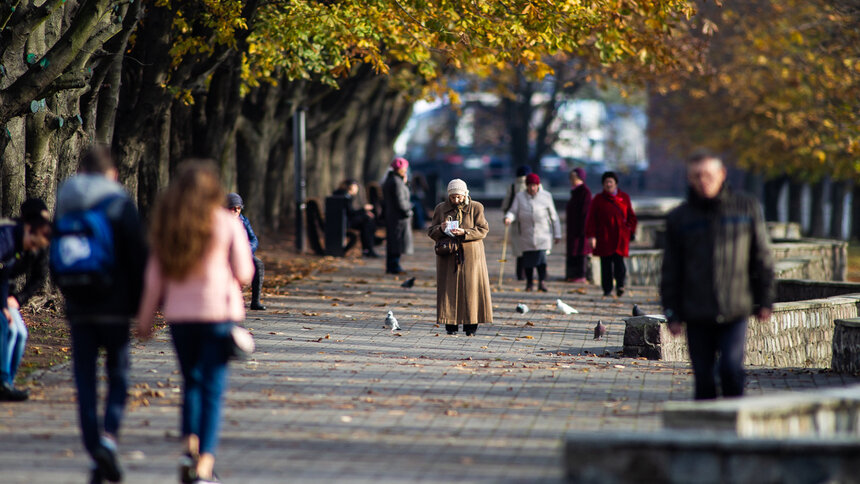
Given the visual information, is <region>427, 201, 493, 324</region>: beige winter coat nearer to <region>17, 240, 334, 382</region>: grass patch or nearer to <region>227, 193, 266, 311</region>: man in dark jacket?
<region>227, 193, 266, 311</region>: man in dark jacket

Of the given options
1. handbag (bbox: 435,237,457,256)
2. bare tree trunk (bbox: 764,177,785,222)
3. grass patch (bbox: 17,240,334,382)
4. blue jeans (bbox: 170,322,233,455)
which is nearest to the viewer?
blue jeans (bbox: 170,322,233,455)

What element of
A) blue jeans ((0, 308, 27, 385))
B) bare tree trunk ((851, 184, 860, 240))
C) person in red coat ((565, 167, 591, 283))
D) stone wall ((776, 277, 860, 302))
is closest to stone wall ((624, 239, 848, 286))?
Answer: person in red coat ((565, 167, 591, 283))

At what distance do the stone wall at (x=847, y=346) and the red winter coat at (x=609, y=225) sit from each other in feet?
18.9

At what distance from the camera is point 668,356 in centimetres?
1123

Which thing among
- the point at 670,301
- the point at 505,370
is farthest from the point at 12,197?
the point at 670,301

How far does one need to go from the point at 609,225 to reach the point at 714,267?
960 cm

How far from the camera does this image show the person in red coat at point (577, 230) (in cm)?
1786

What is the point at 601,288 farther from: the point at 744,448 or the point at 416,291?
the point at 744,448

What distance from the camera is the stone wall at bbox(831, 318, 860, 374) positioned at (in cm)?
1009

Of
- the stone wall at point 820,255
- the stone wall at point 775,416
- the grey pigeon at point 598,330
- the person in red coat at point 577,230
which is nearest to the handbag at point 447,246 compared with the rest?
the grey pigeon at point 598,330

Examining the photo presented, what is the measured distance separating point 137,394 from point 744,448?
4.59 m

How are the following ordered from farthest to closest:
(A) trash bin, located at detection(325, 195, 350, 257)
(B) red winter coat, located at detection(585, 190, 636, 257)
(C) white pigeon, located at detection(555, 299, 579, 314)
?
1. (A) trash bin, located at detection(325, 195, 350, 257)
2. (B) red winter coat, located at detection(585, 190, 636, 257)
3. (C) white pigeon, located at detection(555, 299, 579, 314)

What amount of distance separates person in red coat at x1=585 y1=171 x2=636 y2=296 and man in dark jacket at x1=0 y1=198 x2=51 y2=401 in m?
9.70

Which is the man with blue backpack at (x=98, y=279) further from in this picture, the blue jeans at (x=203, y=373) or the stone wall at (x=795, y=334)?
the stone wall at (x=795, y=334)
